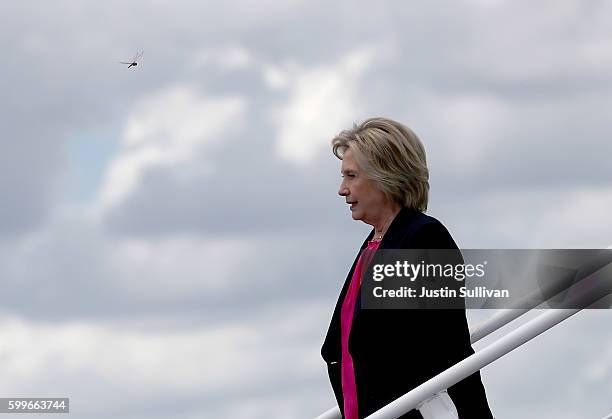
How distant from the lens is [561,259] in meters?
5.65

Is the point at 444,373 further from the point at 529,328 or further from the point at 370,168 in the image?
the point at 370,168

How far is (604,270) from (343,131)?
1391 mm

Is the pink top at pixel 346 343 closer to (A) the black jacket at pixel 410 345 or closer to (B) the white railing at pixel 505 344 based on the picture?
(A) the black jacket at pixel 410 345

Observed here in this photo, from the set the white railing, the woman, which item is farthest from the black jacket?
the white railing

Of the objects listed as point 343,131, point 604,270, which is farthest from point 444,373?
point 343,131

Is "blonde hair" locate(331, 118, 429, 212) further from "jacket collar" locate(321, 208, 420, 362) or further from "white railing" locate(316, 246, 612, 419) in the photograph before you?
"white railing" locate(316, 246, 612, 419)

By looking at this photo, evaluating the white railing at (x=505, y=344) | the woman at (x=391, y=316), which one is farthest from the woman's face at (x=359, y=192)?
the white railing at (x=505, y=344)

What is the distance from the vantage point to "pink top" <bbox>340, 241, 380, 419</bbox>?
627 centimetres

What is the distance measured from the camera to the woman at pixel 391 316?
6.04m

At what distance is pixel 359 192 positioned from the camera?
244 inches

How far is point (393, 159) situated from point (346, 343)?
799mm

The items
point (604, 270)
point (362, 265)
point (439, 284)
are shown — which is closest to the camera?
point (604, 270)

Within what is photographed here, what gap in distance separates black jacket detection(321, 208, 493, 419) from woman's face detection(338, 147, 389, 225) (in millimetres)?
102

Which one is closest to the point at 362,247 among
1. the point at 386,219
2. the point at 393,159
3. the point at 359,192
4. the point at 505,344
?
the point at 386,219
